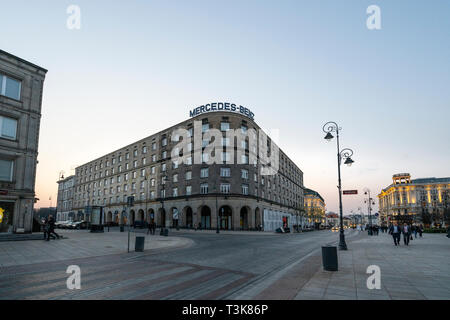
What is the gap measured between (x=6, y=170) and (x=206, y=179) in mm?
30579

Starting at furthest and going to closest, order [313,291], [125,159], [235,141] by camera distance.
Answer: [125,159], [235,141], [313,291]

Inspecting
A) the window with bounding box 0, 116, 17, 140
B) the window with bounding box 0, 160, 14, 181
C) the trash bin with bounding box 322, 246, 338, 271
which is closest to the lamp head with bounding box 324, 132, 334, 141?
the trash bin with bounding box 322, 246, 338, 271

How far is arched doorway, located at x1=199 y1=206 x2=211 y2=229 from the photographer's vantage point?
50719mm

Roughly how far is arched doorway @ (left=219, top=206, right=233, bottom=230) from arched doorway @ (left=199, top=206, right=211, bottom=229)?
2344 mm

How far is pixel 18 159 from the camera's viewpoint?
78.5 feet

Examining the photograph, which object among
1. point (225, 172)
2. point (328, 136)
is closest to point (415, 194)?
point (225, 172)

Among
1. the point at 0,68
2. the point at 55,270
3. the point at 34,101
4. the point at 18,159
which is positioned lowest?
the point at 55,270

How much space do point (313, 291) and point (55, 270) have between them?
856 cm

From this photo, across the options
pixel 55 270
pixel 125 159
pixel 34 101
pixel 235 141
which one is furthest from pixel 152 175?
pixel 55 270

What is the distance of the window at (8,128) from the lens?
76.1 ft

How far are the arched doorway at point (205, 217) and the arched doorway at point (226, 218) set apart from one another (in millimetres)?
2344

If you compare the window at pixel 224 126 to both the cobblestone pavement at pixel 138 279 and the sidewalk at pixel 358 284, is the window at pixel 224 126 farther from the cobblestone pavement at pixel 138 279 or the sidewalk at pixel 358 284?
the sidewalk at pixel 358 284

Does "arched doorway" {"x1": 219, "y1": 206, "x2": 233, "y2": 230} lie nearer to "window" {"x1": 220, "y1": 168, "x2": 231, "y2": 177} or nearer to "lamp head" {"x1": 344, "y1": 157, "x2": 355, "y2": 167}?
"window" {"x1": 220, "y1": 168, "x2": 231, "y2": 177}
